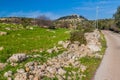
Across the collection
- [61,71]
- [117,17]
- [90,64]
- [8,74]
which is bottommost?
[90,64]

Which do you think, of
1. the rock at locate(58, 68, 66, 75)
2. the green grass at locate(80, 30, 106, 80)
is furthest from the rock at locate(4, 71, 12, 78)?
the green grass at locate(80, 30, 106, 80)

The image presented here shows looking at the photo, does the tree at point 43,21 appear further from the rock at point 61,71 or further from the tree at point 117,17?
the rock at point 61,71

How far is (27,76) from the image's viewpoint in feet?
56.7

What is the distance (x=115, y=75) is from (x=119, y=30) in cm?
6278

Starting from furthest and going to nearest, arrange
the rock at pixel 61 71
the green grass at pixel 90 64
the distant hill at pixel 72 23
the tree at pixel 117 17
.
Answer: the distant hill at pixel 72 23 → the tree at pixel 117 17 → the green grass at pixel 90 64 → the rock at pixel 61 71

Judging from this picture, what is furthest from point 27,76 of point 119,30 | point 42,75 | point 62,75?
point 119,30

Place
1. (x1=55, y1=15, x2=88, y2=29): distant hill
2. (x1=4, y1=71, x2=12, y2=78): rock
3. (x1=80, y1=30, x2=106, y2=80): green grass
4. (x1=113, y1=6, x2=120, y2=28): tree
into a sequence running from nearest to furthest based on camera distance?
(x1=4, y1=71, x2=12, y2=78): rock, (x1=80, y1=30, x2=106, y2=80): green grass, (x1=113, y1=6, x2=120, y2=28): tree, (x1=55, y1=15, x2=88, y2=29): distant hill

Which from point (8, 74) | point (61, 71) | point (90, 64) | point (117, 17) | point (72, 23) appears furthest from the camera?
point (72, 23)

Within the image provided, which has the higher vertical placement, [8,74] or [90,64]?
[8,74]

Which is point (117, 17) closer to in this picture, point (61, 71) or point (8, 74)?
point (61, 71)

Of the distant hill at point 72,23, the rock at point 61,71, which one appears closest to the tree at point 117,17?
the distant hill at point 72,23

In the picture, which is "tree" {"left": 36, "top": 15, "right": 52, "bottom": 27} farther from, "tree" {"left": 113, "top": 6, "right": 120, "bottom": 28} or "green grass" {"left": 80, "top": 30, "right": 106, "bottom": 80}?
"green grass" {"left": 80, "top": 30, "right": 106, "bottom": 80}

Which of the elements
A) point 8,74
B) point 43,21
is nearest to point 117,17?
point 43,21

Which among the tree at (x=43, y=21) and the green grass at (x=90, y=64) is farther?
the tree at (x=43, y=21)
